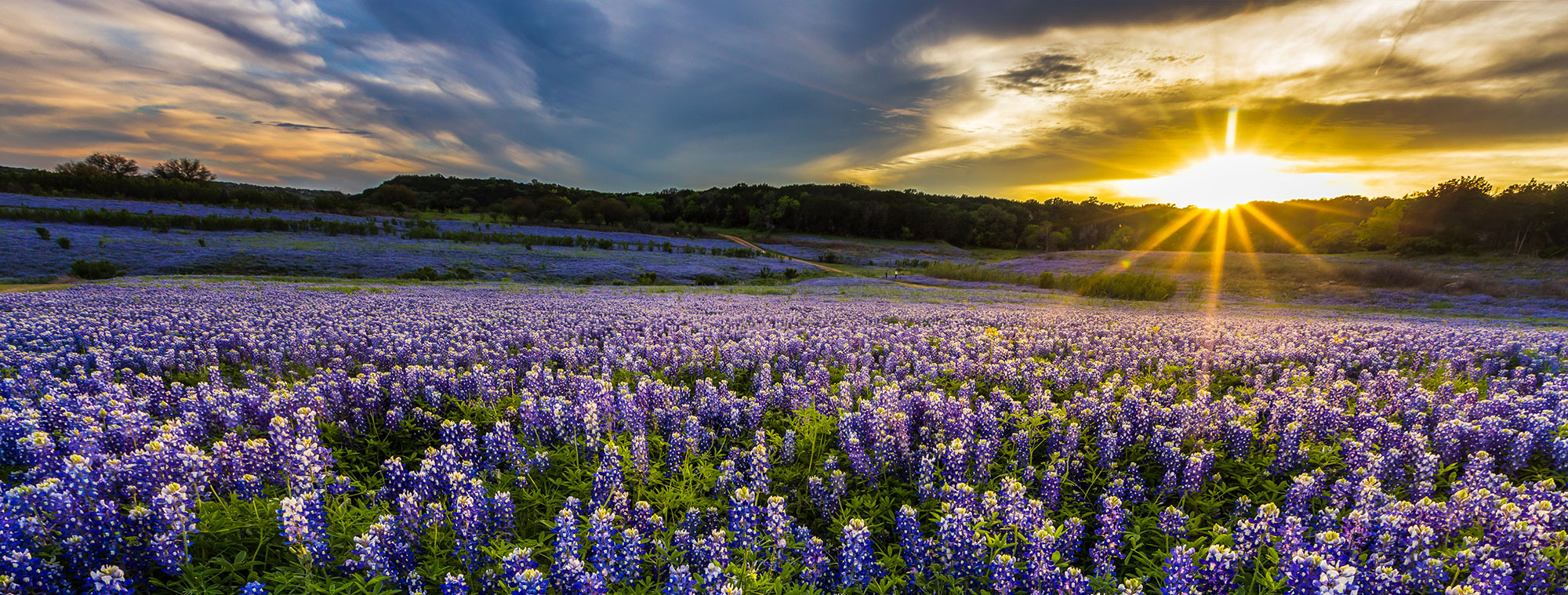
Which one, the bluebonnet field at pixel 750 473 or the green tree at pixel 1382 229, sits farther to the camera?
the green tree at pixel 1382 229

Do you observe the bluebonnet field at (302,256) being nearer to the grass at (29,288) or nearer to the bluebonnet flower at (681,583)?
the grass at (29,288)

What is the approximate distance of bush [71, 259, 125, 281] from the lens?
67.9 feet

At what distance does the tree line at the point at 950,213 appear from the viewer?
176 ft

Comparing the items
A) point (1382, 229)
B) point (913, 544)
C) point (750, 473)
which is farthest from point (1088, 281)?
point (1382, 229)

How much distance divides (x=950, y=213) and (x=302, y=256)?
113837 millimetres

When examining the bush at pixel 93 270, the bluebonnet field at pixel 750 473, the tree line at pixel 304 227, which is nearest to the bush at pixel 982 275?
the tree line at pixel 304 227

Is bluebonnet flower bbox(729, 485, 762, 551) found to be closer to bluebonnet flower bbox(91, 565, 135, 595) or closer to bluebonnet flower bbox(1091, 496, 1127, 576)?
bluebonnet flower bbox(1091, 496, 1127, 576)

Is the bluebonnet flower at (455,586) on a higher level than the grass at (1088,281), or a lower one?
A: lower

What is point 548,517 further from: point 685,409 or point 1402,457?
point 1402,457

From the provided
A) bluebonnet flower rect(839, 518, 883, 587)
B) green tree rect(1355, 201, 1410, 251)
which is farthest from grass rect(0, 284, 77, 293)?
green tree rect(1355, 201, 1410, 251)

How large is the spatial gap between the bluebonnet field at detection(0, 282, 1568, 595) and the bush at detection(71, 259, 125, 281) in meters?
21.5

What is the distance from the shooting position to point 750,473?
3834mm

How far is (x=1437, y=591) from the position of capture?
237 cm

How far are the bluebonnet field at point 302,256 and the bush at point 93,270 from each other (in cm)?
67
